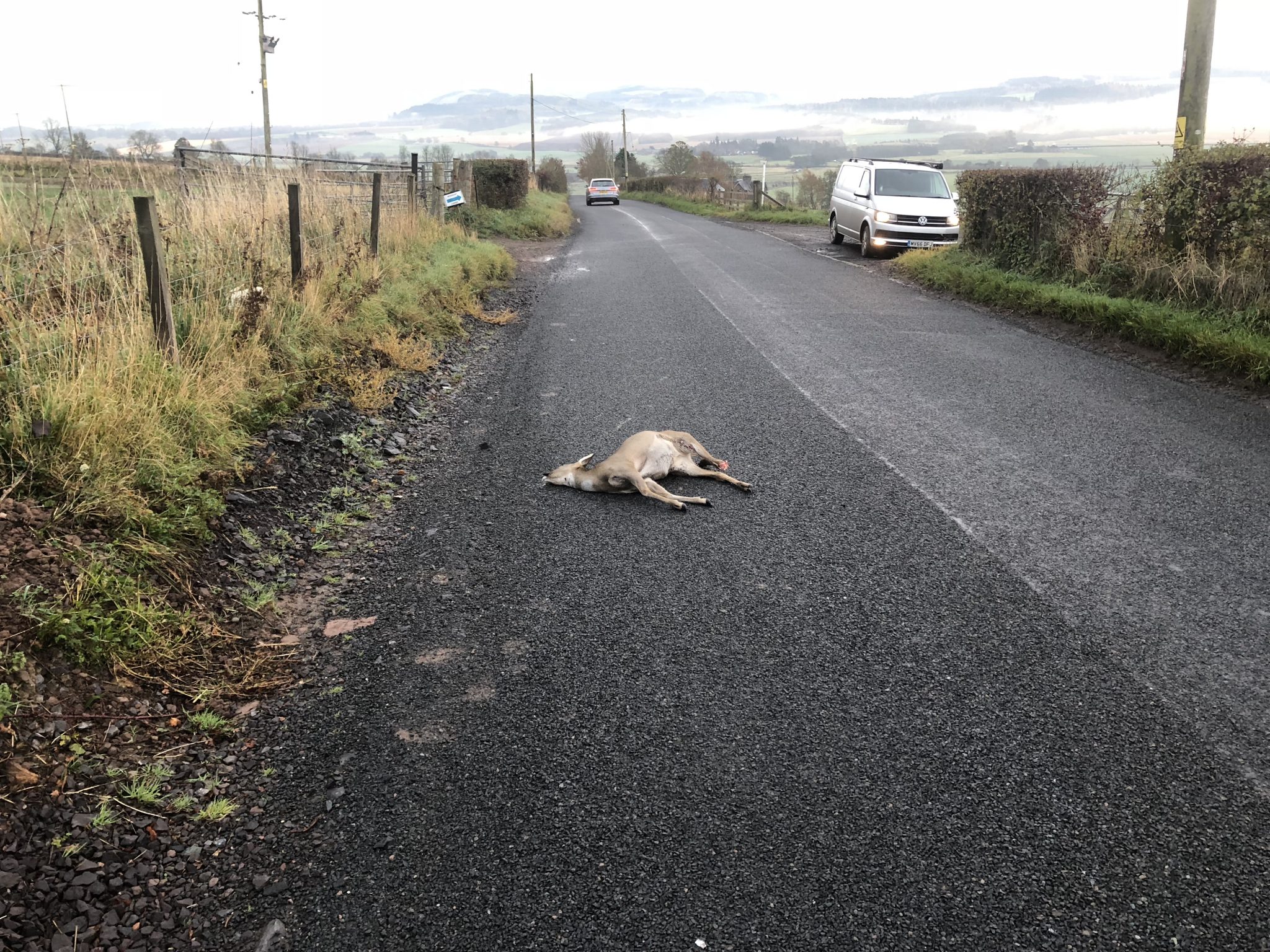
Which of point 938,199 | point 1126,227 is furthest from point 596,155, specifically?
point 1126,227

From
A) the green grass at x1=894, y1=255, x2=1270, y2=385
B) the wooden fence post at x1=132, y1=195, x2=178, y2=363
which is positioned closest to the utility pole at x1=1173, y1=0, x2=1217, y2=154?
the green grass at x1=894, y1=255, x2=1270, y2=385

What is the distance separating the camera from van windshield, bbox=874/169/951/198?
19.5m

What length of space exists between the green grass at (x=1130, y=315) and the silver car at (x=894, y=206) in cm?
349

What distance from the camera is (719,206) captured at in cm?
4344

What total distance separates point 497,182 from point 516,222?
13.2 ft

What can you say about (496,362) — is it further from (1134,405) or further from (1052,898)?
(1052,898)

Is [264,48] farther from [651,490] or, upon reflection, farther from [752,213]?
[651,490]

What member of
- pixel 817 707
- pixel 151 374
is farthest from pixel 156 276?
pixel 817 707

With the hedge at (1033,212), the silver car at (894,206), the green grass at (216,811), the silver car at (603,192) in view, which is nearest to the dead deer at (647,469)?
the green grass at (216,811)

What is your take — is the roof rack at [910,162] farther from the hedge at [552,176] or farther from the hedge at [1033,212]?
the hedge at [552,176]

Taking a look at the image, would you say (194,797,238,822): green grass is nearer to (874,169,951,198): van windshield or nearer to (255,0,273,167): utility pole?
(874,169,951,198): van windshield

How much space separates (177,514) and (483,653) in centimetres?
187

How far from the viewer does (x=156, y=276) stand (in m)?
5.90

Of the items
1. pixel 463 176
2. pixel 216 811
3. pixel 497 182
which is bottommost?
pixel 216 811
